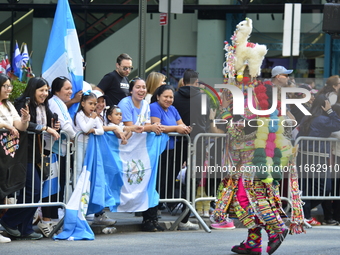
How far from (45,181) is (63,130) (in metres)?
0.62

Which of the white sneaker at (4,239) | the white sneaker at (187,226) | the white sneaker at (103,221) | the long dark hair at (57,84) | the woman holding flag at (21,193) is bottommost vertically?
the white sneaker at (187,226)

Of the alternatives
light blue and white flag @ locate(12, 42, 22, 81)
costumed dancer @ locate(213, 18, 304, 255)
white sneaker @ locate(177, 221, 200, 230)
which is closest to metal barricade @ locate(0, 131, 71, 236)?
white sneaker @ locate(177, 221, 200, 230)

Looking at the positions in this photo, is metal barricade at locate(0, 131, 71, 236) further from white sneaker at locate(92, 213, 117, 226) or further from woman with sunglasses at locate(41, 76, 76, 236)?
white sneaker at locate(92, 213, 117, 226)

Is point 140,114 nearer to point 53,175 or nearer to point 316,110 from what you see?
point 53,175

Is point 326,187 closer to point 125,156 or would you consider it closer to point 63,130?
point 125,156

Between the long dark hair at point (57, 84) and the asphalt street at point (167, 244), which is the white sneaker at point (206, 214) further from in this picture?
the long dark hair at point (57, 84)

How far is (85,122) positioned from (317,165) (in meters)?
3.88

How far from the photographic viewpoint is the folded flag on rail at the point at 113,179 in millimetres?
8375

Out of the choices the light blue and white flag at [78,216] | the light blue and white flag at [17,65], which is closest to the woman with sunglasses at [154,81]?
the light blue and white flag at [78,216]

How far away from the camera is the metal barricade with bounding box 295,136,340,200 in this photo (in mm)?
10641

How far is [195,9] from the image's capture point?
20.8m

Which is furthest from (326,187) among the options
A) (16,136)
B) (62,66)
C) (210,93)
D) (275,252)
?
(16,136)

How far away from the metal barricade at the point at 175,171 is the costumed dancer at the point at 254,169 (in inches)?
81.8

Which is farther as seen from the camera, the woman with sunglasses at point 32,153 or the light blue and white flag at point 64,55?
the light blue and white flag at point 64,55
